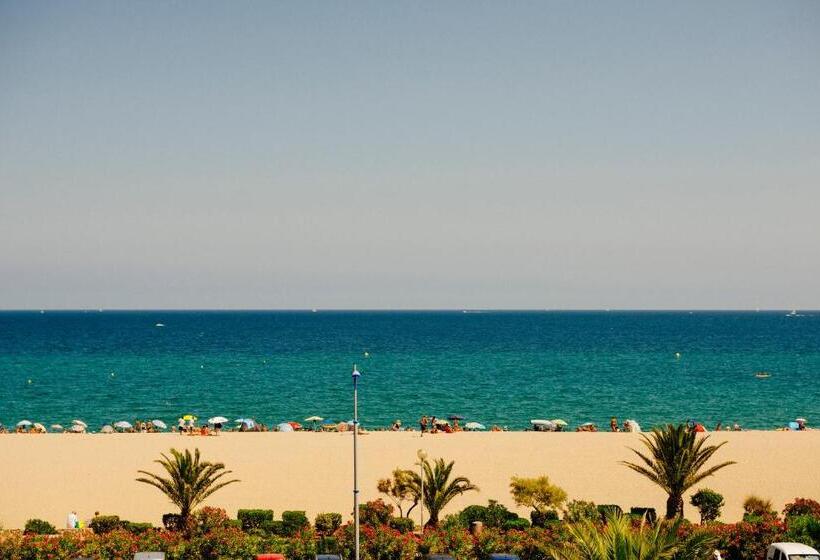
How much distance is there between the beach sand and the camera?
32.7 m

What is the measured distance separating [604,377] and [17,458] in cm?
6708

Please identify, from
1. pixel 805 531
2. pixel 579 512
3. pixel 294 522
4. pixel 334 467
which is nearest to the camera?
pixel 805 531

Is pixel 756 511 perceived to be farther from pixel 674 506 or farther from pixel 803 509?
pixel 674 506

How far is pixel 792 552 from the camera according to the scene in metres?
20.6

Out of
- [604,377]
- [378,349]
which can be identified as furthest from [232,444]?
[378,349]

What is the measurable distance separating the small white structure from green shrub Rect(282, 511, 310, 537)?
1442 centimetres

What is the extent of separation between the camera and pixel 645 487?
3559 cm

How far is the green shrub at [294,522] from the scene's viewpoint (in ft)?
85.9

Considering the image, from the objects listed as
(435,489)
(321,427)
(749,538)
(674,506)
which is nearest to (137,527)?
(435,489)

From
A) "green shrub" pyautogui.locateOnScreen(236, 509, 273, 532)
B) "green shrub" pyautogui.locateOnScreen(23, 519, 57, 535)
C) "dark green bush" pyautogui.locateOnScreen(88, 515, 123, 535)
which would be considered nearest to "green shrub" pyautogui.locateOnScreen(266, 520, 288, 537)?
"green shrub" pyautogui.locateOnScreen(236, 509, 273, 532)

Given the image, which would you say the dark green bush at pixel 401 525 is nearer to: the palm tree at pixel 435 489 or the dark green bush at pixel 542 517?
the palm tree at pixel 435 489

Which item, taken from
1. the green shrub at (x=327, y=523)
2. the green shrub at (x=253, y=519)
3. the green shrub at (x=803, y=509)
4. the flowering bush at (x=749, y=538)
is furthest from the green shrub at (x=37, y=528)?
the green shrub at (x=803, y=509)

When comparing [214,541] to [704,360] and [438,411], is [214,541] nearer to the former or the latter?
[438,411]

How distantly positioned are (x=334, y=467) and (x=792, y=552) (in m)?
23.6
